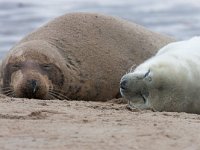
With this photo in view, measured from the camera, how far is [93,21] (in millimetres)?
8984

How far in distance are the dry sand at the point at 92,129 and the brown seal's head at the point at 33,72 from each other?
1.52m

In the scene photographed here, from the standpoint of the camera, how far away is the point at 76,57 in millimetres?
8656

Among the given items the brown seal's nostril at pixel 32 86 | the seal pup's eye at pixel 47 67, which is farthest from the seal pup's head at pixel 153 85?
the seal pup's eye at pixel 47 67

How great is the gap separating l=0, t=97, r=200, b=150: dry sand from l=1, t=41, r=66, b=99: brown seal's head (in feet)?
4.99

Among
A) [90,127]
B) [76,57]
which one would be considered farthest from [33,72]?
[90,127]

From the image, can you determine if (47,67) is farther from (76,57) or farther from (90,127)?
(90,127)

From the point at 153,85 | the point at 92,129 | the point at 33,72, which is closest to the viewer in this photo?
the point at 92,129

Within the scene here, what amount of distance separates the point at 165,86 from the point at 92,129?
1.24 meters

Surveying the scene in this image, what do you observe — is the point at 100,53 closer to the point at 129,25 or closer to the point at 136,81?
the point at 129,25

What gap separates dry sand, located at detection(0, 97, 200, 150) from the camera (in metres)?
4.56

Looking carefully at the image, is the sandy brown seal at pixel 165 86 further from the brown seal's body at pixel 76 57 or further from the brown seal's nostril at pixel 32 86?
the brown seal's body at pixel 76 57

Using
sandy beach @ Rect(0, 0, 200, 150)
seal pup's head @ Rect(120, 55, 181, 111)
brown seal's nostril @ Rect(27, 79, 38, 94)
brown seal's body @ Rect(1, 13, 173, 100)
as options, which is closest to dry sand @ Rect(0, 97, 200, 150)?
sandy beach @ Rect(0, 0, 200, 150)

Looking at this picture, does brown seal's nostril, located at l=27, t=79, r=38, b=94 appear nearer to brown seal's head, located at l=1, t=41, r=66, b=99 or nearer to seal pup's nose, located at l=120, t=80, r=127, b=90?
brown seal's head, located at l=1, t=41, r=66, b=99

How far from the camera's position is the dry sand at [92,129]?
15.0ft
